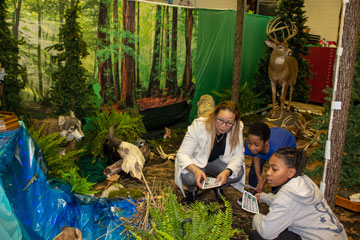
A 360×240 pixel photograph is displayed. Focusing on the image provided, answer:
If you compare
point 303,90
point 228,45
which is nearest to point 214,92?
point 228,45

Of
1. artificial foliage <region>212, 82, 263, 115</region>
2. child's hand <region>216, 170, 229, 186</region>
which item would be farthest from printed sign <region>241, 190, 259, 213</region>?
artificial foliage <region>212, 82, 263, 115</region>

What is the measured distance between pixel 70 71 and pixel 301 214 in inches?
155

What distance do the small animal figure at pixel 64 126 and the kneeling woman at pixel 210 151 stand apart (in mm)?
1731

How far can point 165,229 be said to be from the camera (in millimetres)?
1988

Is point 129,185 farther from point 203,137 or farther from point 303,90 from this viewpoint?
point 303,90

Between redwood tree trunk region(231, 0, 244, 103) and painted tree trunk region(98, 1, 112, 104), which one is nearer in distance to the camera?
painted tree trunk region(98, 1, 112, 104)

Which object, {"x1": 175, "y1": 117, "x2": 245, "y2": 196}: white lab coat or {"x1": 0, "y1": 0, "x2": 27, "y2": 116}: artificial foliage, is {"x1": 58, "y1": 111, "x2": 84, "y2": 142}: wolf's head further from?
{"x1": 175, "y1": 117, "x2": 245, "y2": 196}: white lab coat

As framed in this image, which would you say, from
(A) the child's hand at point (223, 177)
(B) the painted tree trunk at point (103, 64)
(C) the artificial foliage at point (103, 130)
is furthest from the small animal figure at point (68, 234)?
(B) the painted tree trunk at point (103, 64)

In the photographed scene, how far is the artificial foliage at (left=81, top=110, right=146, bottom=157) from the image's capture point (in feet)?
16.8

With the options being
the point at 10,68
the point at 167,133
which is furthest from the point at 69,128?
the point at 167,133

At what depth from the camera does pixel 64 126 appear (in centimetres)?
458

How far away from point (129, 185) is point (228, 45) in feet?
17.2

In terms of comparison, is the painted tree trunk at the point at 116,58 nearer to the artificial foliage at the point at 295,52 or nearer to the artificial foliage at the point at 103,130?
the artificial foliage at the point at 103,130

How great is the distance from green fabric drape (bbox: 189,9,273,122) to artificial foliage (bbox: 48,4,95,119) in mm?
3192
